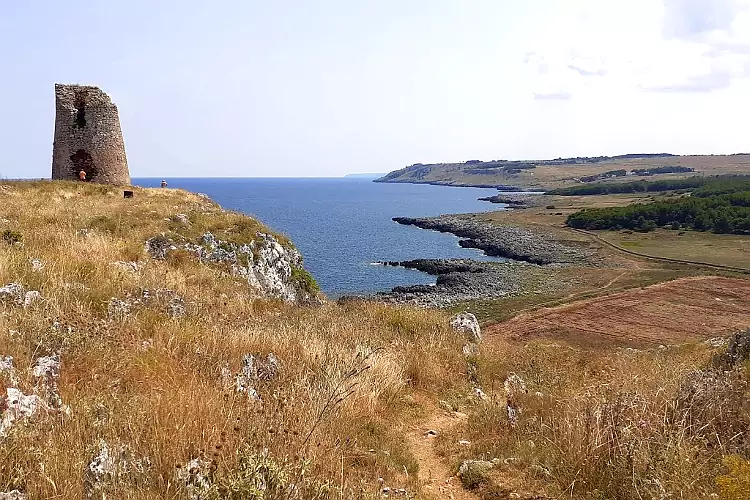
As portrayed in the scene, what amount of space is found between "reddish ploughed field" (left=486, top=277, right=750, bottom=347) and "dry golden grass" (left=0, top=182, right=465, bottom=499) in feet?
89.6

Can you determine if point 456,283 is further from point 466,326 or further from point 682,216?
point 682,216

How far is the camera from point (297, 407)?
A: 516 cm

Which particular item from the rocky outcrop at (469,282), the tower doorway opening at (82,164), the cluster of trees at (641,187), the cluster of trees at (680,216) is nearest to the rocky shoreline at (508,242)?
the rocky outcrop at (469,282)

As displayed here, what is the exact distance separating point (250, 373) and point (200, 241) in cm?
1073

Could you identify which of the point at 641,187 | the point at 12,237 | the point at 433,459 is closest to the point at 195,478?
the point at 433,459

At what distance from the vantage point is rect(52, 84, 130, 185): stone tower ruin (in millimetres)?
23328

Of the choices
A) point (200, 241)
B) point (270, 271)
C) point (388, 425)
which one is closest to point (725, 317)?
point (270, 271)

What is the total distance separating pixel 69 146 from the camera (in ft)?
77.3

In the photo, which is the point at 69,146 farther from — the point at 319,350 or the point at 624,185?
the point at 624,185

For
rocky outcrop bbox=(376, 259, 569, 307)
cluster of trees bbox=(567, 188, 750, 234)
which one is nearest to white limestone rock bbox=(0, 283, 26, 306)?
rocky outcrop bbox=(376, 259, 569, 307)

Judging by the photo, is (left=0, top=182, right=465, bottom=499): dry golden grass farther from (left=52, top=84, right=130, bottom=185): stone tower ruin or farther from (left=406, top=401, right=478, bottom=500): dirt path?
(left=52, top=84, right=130, bottom=185): stone tower ruin

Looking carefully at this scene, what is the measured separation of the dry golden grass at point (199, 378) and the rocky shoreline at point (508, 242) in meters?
67.6

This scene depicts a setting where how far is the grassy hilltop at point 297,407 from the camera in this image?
400cm

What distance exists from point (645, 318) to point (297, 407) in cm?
4263
